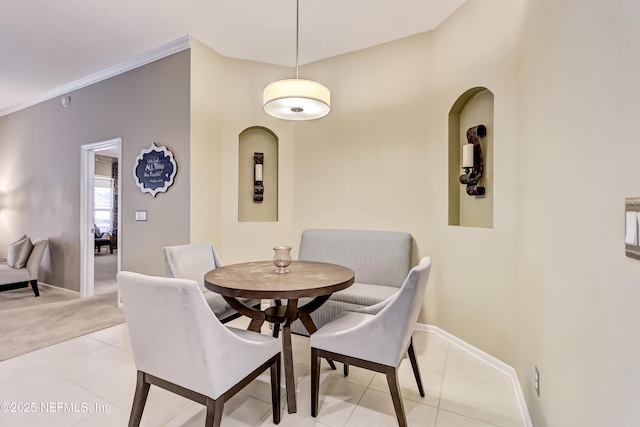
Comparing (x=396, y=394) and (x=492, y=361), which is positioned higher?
(x=396, y=394)

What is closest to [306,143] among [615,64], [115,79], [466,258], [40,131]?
[466,258]

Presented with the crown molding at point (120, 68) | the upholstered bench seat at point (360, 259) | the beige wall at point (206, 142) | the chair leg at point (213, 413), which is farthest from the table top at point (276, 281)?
the crown molding at point (120, 68)

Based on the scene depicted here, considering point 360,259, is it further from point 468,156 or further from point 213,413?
point 213,413

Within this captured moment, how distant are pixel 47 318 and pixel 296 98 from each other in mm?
3565

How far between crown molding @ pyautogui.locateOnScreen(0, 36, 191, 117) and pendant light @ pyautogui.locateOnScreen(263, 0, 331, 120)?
5.38 feet

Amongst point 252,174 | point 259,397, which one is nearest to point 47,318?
point 252,174

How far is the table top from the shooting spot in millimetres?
1602

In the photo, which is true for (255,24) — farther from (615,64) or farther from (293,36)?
(615,64)

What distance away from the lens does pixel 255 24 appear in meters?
2.88

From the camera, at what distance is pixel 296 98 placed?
2.01 m

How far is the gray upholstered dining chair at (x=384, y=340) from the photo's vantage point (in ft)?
5.06

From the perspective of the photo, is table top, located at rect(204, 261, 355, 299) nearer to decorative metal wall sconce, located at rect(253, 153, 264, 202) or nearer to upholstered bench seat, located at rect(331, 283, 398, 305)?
upholstered bench seat, located at rect(331, 283, 398, 305)

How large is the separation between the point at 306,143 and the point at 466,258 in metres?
2.13

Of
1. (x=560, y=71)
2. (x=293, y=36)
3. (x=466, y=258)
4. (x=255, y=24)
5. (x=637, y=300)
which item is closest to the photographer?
(x=637, y=300)
